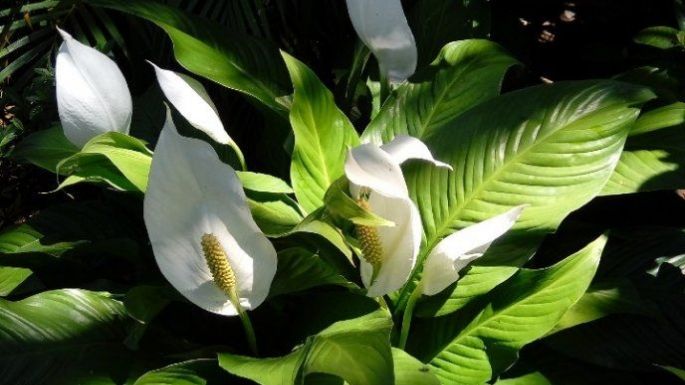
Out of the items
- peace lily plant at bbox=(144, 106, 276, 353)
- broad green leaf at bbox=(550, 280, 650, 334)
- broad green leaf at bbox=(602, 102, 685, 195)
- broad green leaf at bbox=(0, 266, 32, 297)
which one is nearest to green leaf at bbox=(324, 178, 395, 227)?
peace lily plant at bbox=(144, 106, 276, 353)

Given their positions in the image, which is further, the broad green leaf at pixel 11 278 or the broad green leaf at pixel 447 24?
the broad green leaf at pixel 447 24

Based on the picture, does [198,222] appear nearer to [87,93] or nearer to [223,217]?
[223,217]

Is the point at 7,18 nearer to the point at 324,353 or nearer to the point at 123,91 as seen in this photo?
the point at 123,91

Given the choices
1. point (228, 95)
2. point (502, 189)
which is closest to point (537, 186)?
point (502, 189)

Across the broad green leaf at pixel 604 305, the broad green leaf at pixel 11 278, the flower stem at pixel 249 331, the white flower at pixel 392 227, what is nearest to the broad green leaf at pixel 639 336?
the broad green leaf at pixel 604 305

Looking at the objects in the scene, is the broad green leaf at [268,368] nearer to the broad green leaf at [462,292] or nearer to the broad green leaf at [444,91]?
the broad green leaf at [462,292]

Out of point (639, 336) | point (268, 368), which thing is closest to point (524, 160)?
point (639, 336)
